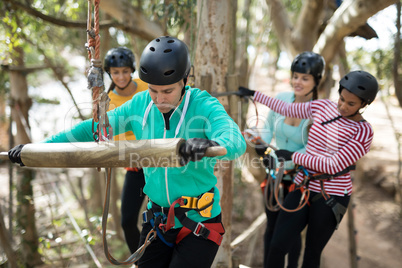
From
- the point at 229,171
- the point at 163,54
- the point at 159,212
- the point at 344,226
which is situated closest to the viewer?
the point at 163,54

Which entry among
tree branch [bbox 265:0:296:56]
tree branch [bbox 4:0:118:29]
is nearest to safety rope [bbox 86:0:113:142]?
tree branch [bbox 4:0:118:29]

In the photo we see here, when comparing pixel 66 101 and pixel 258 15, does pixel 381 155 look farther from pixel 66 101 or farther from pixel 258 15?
pixel 66 101

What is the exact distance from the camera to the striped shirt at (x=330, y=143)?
2756 mm

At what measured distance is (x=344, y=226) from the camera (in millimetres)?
8992

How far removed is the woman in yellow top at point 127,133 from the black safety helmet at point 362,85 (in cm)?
189

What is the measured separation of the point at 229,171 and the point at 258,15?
1089 centimetres

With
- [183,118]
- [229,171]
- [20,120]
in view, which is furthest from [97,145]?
[20,120]

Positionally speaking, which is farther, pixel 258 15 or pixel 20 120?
pixel 258 15

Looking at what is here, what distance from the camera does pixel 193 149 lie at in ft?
5.05

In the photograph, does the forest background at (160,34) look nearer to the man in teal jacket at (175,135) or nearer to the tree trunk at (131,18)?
the tree trunk at (131,18)

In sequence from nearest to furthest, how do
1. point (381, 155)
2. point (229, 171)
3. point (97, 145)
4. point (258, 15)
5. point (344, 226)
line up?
point (97, 145), point (229, 171), point (344, 226), point (381, 155), point (258, 15)

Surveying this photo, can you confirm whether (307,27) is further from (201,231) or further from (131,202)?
(201,231)

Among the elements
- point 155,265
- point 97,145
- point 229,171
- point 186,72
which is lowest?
point 155,265

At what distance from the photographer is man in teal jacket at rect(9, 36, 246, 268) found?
6.34ft
